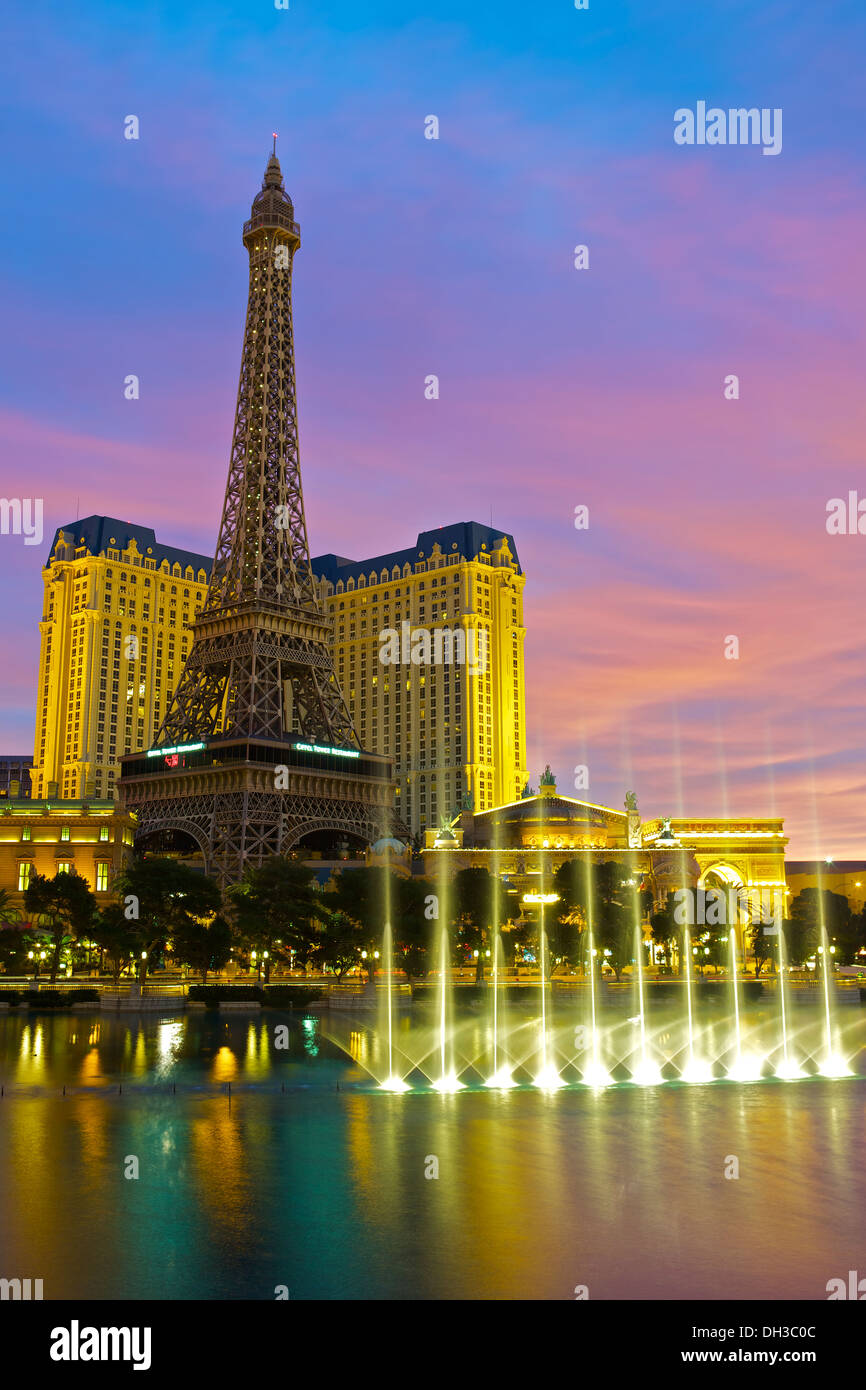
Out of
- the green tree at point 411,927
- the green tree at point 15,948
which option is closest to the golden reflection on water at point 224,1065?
the green tree at point 411,927

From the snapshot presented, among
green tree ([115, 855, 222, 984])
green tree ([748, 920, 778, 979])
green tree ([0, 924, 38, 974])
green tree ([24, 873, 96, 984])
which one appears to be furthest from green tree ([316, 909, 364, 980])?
green tree ([748, 920, 778, 979])

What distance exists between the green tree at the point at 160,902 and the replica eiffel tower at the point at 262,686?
58.8ft

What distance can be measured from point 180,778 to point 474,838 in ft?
142

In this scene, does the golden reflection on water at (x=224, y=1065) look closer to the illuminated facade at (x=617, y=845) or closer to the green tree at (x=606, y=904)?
the green tree at (x=606, y=904)

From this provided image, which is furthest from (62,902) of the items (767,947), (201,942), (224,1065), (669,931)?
(767,947)

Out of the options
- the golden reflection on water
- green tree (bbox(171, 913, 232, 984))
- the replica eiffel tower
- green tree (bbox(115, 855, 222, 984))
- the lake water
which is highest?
the replica eiffel tower

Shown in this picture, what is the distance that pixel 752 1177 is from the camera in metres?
25.1

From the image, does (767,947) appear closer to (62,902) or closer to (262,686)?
(262,686)

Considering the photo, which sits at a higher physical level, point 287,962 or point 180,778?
point 180,778

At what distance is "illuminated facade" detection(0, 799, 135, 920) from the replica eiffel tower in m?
6.25

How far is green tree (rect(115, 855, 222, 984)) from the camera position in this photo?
83.3 meters

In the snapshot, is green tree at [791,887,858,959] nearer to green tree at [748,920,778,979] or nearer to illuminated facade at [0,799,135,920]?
green tree at [748,920,778,979]

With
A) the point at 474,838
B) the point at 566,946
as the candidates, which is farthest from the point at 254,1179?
the point at 474,838
